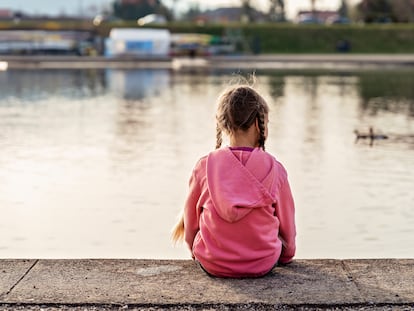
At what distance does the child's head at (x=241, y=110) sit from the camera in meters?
4.58

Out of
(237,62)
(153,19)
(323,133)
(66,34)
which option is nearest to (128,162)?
(323,133)

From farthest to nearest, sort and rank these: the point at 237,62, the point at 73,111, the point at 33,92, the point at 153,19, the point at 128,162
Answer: the point at 153,19, the point at 237,62, the point at 33,92, the point at 73,111, the point at 128,162

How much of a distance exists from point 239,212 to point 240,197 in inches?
3.1

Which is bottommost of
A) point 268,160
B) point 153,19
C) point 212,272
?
point 153,19

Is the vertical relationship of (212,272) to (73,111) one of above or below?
above

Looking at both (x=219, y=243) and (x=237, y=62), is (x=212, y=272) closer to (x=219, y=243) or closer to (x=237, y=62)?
(x=219, y=243)

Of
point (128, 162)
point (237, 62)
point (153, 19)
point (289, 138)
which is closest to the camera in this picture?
point (128, 162)

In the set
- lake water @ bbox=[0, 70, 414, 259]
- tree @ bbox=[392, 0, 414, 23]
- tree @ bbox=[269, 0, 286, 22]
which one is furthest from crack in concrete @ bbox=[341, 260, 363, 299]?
tree @ bbox=[269, 0, 286, 22]

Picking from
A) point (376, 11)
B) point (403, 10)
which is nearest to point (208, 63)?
point (403, 10)

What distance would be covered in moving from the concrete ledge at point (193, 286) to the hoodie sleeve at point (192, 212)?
0.50 feet

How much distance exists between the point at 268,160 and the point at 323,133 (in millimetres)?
11785

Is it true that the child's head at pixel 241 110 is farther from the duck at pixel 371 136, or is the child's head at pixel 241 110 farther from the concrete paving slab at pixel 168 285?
the duck at pixel 371 136

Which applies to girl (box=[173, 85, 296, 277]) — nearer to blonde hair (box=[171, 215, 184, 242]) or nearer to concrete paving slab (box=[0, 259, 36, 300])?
blonde hair (box=[171, 215, 184, 242])

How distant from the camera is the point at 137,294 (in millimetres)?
4238
